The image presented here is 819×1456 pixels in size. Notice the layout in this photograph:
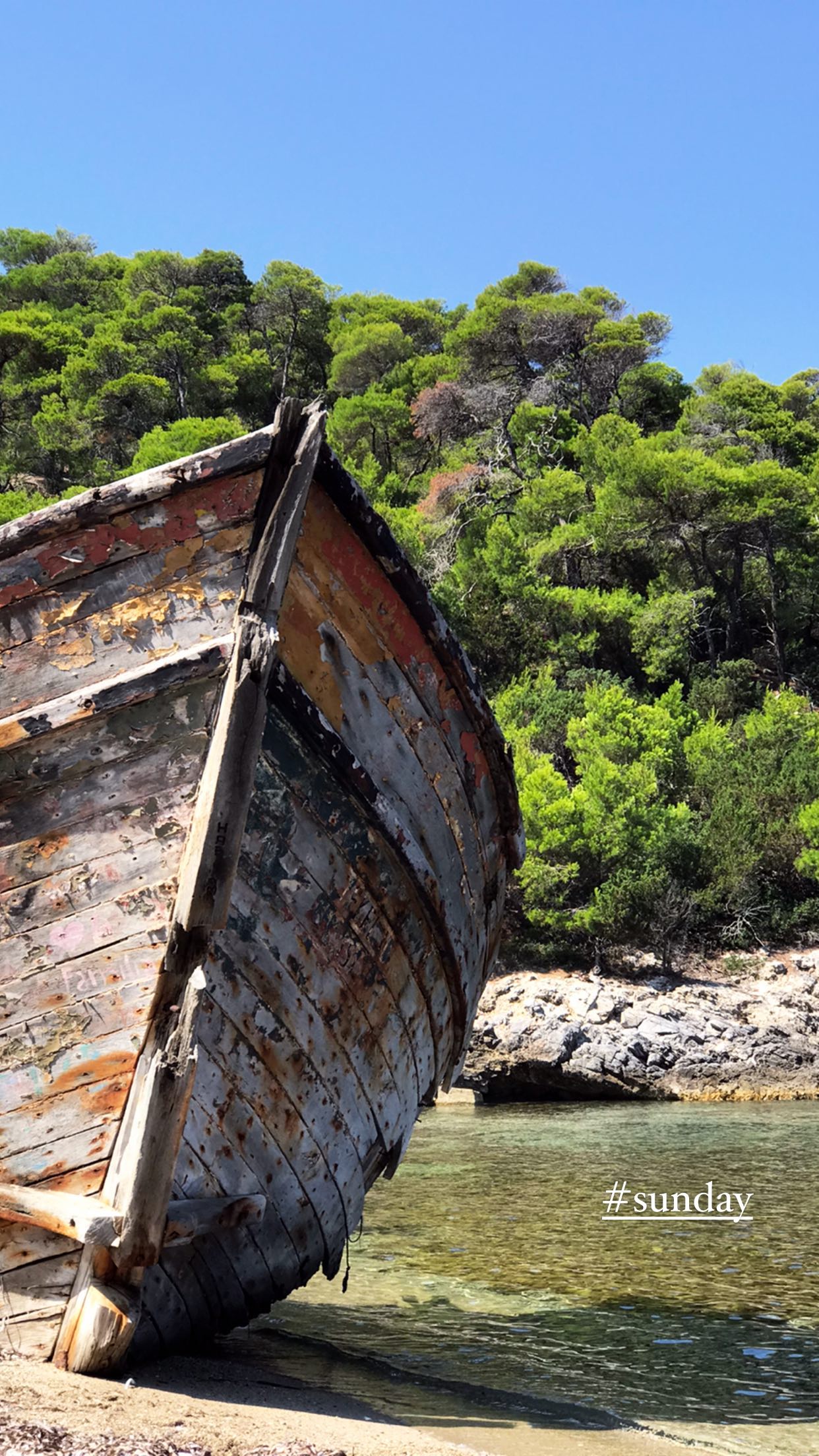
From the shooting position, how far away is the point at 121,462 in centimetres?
3191

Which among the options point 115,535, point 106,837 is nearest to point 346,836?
point 106,837

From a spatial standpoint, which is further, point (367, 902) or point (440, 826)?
point (440, 826)

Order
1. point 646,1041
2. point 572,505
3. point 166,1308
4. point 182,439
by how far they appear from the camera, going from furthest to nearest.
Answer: point 182,439, point 572,505, point 646,1041, point 166,1308

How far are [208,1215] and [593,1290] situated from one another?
9.30 ft

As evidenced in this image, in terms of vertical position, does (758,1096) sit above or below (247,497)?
above

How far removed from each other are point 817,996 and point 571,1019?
385 centimetres

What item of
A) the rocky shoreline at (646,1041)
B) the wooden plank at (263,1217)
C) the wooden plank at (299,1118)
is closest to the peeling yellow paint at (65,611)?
the wooden plank at (299,1118)

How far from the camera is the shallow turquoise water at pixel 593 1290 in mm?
3748

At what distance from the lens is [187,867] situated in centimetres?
288

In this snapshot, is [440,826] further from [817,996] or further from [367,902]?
[817,996]

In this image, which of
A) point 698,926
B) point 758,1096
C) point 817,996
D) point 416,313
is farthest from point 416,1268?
point 416,313

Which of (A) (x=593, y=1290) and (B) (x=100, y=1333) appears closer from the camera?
(B) (x=100, y=1333)

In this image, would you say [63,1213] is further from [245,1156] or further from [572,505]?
[572,505]

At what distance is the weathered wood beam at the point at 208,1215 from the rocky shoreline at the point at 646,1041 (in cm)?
1209
